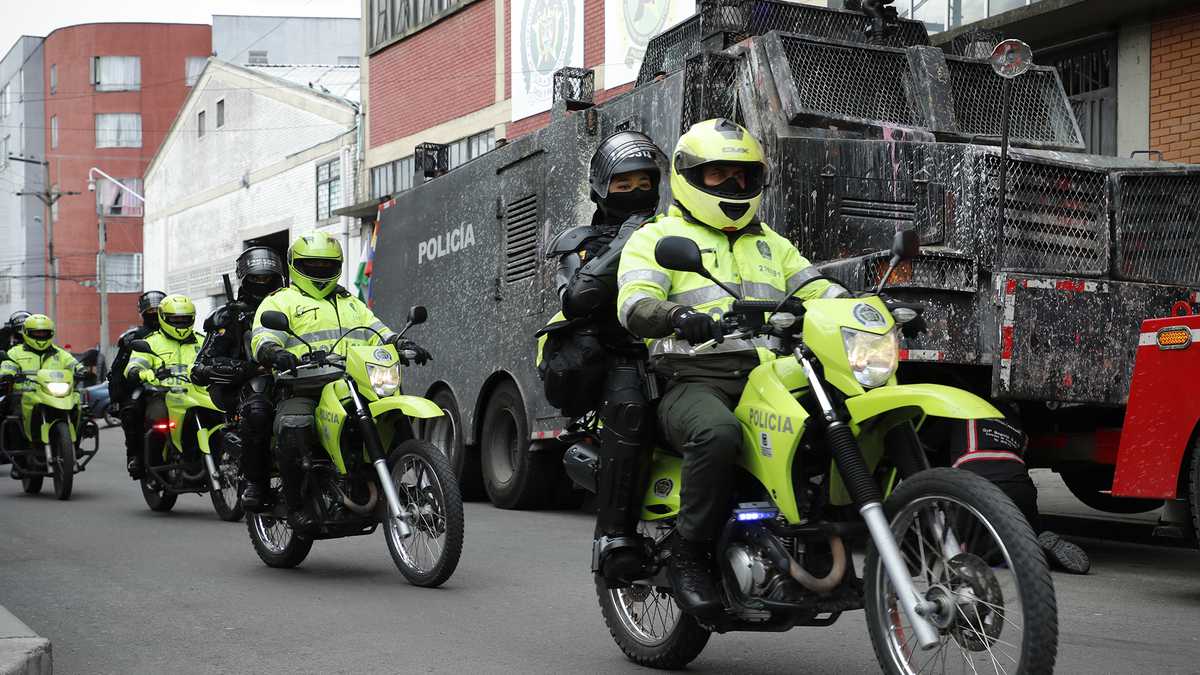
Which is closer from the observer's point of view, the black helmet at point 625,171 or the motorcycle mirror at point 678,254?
the motorcycle mirror at point 678,254

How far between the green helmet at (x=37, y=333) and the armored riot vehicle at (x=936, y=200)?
5.27m

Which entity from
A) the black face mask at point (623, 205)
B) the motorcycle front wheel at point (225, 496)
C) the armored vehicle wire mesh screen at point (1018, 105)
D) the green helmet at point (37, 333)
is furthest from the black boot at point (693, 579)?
the green helmet at point (37, 333)

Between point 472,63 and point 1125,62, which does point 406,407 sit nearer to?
point 1125,62

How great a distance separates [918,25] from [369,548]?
5316 mm

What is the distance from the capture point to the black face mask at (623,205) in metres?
6.48

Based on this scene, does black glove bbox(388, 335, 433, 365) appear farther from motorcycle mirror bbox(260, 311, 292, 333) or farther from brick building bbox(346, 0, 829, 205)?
brick building bbox(346, 0, 829, 205)

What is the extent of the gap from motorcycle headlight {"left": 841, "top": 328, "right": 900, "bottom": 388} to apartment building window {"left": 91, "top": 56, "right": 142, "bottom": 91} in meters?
62.9

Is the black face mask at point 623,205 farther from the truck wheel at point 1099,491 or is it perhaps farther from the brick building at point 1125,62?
the brick building at point 1125,62

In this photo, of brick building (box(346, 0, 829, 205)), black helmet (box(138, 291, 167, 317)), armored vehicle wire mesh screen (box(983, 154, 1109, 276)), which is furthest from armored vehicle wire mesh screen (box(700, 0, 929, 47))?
brick building (box(346, 0, 829, 205))

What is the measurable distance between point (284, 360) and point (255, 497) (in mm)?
976

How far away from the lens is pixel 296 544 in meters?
8.60

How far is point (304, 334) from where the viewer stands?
339 inches

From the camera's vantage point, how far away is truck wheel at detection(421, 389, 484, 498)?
1338 centimetres

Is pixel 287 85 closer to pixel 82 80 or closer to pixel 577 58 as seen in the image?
pixel 577 58
